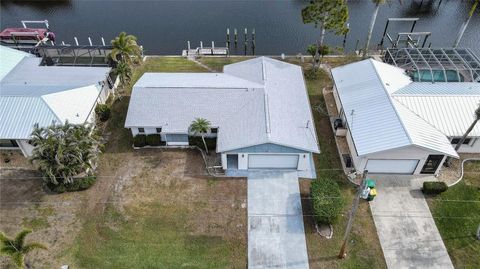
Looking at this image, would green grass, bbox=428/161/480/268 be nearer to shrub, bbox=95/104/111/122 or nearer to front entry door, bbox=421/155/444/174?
front entry door, bbox=421/155/444/174

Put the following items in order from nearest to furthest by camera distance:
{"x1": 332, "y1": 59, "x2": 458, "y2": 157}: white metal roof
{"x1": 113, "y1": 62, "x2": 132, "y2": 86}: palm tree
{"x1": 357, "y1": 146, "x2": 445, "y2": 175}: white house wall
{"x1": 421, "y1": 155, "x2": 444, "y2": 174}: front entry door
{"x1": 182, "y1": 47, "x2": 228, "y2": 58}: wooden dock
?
1. {"x1": 357, "y1": 146, "x2": 445, "y2": 175}: white house wall
2. {"x1": 332, "y1": 59, "x2": 458, "y2": 157}: white metal roof
3. {"x1": 421, "y1": 155, "x2": 444, "y2": 174}: front entry door
4. {"x1": 113, "y1": 62, "x2": 132, "y2": 86}: palm tree
5. {"x1": 182, "y1": 47, "x2": 228, "y2": 58}: wooden dock

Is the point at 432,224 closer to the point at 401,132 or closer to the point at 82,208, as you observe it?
the point at 401,132

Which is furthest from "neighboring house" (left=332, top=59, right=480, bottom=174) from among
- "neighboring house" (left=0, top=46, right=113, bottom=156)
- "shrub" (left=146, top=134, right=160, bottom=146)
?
"neighboring house" (left=0, top=46, right=113, bottom=156)

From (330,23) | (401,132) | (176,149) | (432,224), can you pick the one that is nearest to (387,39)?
(330,23)

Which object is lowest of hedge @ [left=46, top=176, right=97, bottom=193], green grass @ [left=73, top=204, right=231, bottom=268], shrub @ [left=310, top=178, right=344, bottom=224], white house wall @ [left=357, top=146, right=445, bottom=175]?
green grass @ [left=73, top=204, right=231, bottom=268]

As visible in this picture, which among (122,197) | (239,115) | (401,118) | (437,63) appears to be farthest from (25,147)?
(437,63)

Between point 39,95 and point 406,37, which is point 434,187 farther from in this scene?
point 39,95
